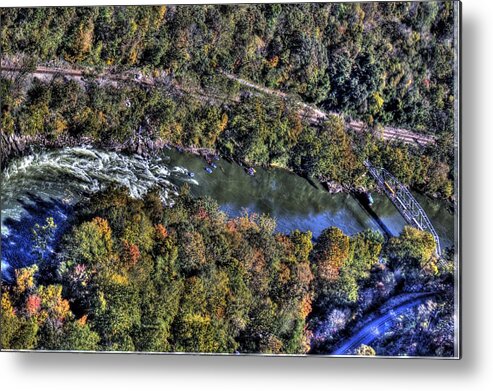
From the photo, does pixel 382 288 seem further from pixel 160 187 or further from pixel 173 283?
pixel 160 187

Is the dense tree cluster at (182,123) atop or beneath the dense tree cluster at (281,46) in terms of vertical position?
beneath

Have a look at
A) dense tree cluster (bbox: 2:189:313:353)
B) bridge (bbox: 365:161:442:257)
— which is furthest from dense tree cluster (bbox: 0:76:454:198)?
dense tree cluster (bbox: 2:189:313:353)

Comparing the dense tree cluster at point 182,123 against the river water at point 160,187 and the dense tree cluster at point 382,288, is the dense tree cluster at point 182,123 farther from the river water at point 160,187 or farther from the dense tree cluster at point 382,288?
the dense tree cluster at point 382,288

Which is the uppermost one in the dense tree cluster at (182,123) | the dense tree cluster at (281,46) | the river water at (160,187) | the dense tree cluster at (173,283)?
the dense tree cluster at (281,46)

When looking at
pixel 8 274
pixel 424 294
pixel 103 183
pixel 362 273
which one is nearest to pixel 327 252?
pixel 362 273

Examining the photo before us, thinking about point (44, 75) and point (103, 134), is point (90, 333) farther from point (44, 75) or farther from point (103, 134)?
point (44, 75)

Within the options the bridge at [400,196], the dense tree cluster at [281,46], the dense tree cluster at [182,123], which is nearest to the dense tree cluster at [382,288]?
the bridge at [400,196]

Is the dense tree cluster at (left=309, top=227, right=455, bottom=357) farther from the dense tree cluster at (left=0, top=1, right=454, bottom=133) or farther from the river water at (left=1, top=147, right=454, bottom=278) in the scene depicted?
the dense tree cluster at (left=0, top=1, right=454, bottom=133)
